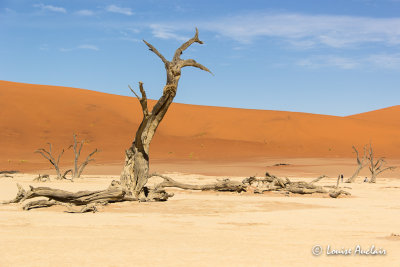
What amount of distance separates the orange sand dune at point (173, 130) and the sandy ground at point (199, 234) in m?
23.6

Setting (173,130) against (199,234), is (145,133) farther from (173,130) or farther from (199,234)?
(173,130)

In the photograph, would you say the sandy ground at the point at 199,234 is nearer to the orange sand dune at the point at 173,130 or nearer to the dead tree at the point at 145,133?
the dead tree at the point at 145,133

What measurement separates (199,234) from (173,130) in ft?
174

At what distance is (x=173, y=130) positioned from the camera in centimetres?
6106

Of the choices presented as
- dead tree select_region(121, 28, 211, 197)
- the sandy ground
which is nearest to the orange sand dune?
dead tree select_region(121, 28, 211, 197)

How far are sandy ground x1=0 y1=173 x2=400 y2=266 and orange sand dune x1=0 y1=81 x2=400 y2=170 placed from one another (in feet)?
77.3

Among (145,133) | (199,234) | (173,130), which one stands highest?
(173,130)

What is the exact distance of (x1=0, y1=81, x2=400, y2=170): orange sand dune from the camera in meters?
45.6

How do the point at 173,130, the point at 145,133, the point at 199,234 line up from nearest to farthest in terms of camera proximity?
the point at 199,234, the point at 145,133, the point at 173,130

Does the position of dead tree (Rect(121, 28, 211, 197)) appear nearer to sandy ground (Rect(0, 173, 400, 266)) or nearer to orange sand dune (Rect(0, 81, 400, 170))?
sandy ground (Rect(0, 173, 400, 266))

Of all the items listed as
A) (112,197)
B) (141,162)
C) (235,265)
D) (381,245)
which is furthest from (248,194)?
(235,265)

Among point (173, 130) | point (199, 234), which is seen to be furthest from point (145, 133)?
point (173, 130)

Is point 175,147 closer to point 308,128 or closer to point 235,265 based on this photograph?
point 308,128

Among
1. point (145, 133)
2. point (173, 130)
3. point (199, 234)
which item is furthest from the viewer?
point (173, 130)
